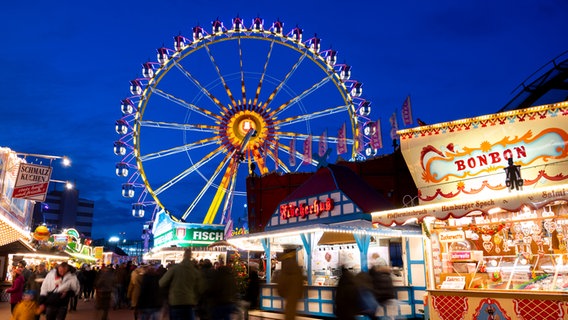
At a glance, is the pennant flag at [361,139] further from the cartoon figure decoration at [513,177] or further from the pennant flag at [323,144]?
the cartoon figure decoration at [513,177]

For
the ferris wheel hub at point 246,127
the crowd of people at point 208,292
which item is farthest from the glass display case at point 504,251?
the ferris wheel hub at point 246,127

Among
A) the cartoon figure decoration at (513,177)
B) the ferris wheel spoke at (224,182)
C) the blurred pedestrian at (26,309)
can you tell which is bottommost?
the blurred pedestrian at (26,309)

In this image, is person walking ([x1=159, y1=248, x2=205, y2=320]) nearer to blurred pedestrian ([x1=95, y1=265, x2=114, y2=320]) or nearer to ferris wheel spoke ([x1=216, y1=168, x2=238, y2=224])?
blurred pedestrian ([x1=95, y1=265, x2=114, y2=320])

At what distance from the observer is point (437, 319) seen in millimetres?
10102

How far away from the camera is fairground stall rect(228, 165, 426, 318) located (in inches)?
543

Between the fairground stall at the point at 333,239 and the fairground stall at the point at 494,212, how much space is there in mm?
2324

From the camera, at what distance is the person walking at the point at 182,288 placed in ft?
24.4

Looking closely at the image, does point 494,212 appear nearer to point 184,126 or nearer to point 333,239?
point 333,239

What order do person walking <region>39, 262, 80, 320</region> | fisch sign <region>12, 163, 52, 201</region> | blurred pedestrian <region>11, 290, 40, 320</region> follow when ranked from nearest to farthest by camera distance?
blurred pedestrian <region>11, 290, 40, 320</region> → person walking <region>39, 262, 80, 320</region> → fisch sign <region>12, 163, 52, 201</region>

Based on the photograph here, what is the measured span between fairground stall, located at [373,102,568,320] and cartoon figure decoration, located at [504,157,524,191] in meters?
0.02

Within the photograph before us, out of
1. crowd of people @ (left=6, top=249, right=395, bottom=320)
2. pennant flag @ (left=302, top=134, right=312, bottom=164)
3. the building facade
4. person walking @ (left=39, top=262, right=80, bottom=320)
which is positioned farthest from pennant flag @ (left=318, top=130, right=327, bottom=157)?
the building facade

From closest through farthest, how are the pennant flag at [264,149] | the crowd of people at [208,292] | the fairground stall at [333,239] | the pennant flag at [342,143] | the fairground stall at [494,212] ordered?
the crowd of people at [208,292] → the fairground stall at [494,212] → the fairground stall at [333,239] → the pennant flag at [342,143] → the pennant flag at [264,149]

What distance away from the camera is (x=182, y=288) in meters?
7.44

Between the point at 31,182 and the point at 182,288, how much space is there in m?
10.1
